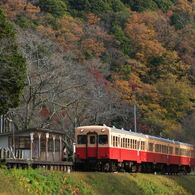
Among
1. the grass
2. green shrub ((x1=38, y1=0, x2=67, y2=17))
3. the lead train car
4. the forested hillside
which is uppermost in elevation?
green shrub ((x1=38, y1=0, x2=67, y2=17))

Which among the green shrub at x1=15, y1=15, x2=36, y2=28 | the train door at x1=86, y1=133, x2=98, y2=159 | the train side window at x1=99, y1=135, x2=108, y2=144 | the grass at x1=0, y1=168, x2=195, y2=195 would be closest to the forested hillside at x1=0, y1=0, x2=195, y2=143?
the green shrub at x1=15, y1=15, x2=36, y2=28

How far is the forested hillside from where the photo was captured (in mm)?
45000

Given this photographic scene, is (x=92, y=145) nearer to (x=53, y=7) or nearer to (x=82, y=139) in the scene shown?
(x=82, y=139)

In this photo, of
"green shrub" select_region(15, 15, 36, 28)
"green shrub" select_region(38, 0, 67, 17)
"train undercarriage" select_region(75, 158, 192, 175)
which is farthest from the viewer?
"green shrub" select_region(38, 0, 67, 17)

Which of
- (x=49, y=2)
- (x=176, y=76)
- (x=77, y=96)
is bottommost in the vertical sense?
(x=77, y=96)

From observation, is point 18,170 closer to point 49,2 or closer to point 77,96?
point 77,96

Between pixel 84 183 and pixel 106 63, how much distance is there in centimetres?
4419

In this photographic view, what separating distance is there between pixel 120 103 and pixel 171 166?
43.3 ft

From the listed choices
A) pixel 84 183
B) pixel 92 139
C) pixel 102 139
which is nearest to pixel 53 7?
pixel 92 139

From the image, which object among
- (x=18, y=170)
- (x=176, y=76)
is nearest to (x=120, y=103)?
(x=176, y=76)

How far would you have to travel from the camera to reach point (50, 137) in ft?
112

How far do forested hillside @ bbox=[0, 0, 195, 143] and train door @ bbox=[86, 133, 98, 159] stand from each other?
7.06 meters

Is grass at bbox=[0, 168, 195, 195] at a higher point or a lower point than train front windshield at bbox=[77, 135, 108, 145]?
lower

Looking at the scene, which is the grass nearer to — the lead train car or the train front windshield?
the lead train car
